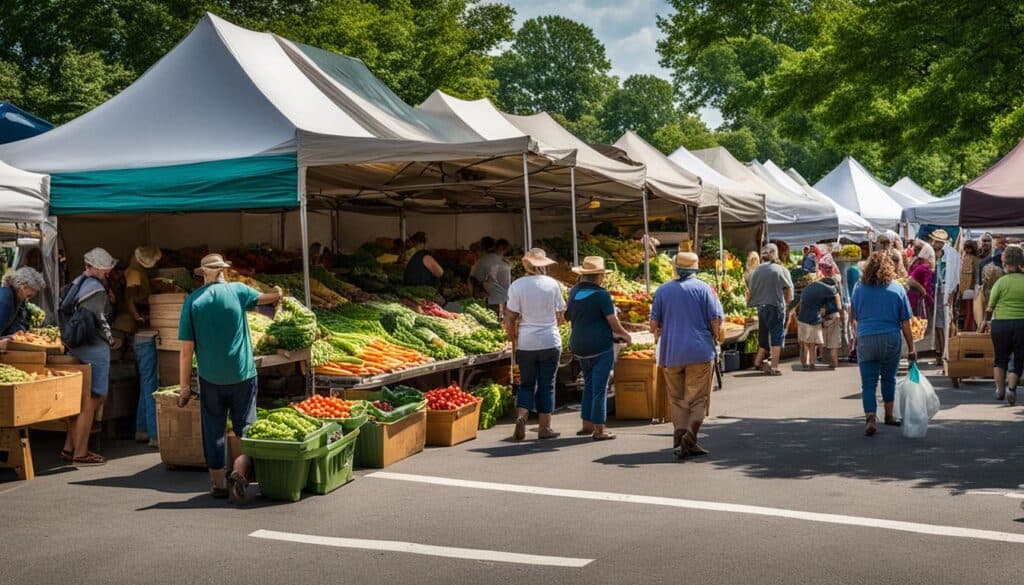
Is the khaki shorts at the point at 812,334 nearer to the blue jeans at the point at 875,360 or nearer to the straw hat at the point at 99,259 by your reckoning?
the blue jeans at the point at 875,360

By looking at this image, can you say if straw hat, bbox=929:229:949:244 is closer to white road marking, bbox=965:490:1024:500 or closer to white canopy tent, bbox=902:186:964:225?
white canopy tent, bbox=902:186:964:225

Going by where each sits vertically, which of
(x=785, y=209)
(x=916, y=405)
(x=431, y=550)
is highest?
(x=785, y=209)

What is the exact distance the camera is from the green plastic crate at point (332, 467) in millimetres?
9305

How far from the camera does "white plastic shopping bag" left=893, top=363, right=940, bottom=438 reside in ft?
38.0

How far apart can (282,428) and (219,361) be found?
2.39ft

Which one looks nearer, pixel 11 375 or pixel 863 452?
pixel 11 375

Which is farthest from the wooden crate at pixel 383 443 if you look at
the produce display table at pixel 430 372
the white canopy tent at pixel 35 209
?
the white canopy tent at pixel 35 209

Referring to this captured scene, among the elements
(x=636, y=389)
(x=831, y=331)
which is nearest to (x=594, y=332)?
(x=636, y=389)

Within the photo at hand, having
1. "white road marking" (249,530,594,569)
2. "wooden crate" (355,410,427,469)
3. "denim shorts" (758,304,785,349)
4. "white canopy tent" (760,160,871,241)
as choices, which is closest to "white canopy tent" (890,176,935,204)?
"white canopy tent" (760,160,871,241)

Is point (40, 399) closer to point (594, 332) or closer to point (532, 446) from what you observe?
point (532, 446)

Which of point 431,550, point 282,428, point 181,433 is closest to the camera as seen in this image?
point 431,550

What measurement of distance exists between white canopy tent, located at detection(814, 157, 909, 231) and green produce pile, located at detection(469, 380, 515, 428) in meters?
23.5

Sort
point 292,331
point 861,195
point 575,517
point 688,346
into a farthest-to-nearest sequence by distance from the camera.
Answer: point 861,195 < point 292,331 < point 688,346 < point 575,517

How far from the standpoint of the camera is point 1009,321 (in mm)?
14266
